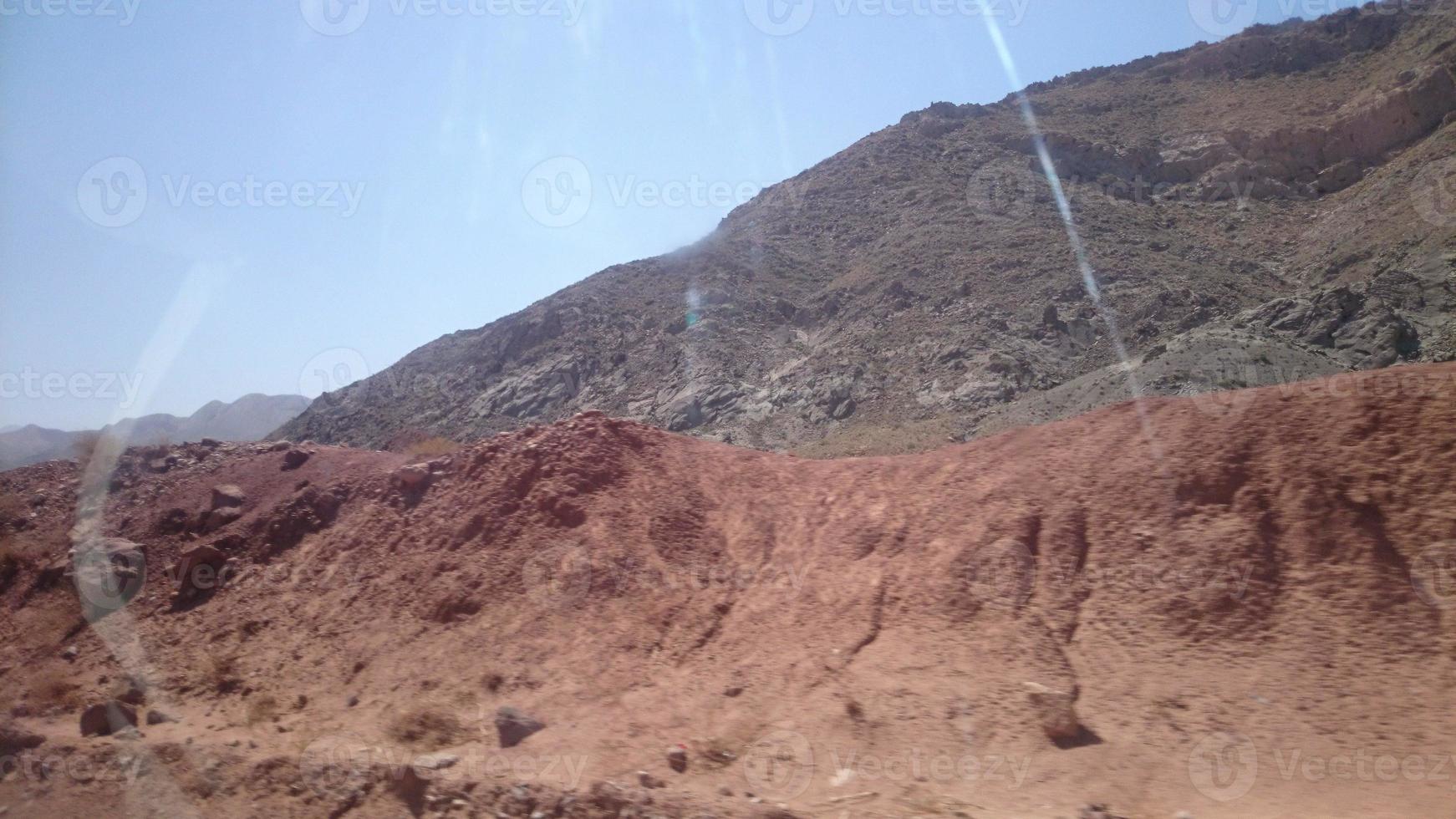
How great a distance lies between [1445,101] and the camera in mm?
44906

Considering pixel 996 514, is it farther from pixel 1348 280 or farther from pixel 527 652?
pixel 1348 280

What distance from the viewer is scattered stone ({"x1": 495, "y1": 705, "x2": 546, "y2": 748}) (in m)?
8.60

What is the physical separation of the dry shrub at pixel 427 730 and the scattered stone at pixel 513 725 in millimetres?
491

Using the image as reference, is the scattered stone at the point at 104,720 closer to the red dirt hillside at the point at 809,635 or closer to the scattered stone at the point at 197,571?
the red dirt hillside at the point at 809,635

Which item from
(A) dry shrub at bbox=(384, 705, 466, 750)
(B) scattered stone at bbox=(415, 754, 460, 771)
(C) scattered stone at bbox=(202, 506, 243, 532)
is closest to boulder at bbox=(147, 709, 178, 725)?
(A) dry shrub at bbox=(384, 705, 466, 750)

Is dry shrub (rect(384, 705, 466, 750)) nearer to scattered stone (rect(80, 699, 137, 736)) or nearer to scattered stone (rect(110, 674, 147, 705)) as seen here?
scattered stone (rect(80, 699, 137, 736))

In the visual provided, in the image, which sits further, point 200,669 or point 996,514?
point 200,669

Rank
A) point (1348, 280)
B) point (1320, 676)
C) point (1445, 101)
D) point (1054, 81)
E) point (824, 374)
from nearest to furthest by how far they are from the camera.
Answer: point (1320, 676) → point (1348, 280) → point (824, 374) → point (1445, 101) → point (1054, 81)

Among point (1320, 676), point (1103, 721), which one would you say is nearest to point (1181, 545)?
point (1320, 676)

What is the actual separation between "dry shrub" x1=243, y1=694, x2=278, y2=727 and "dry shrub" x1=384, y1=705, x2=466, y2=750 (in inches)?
87.8

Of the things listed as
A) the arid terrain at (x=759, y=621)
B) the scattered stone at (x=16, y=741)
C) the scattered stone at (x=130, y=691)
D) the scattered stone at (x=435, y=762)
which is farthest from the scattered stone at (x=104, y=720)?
the scattered stone at (x=435, y=762)

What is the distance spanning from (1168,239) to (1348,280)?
439 inches

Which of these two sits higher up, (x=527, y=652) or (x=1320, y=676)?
(x=527, y=652)

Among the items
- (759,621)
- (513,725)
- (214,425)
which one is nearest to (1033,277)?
(759,621)
